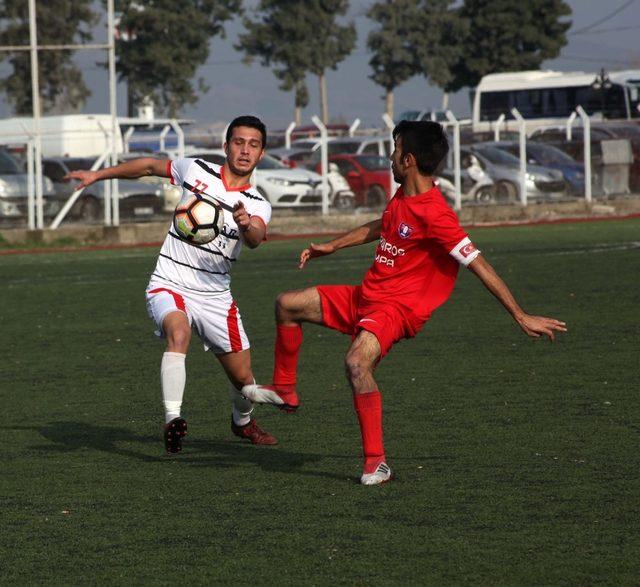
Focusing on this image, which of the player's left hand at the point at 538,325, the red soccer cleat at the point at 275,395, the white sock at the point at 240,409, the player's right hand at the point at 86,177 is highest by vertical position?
the player's right hand at the point at 86,177

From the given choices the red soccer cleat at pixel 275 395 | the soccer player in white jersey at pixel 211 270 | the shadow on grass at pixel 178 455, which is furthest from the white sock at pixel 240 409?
the red soccer cleat at pixel 275 395

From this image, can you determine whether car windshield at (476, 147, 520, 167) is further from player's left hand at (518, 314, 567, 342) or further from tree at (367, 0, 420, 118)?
tree at (367, 0, 420, 118)

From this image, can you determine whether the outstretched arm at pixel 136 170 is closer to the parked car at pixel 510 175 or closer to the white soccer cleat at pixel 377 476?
the white soccer cleat at pixel 377 476

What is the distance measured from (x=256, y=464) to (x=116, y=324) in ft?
23.6

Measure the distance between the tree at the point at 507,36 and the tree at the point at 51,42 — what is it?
68.4ft

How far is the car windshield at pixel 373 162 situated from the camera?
33.3m

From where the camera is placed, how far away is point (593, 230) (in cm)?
2777

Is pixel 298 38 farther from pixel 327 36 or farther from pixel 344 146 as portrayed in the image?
pixel 344 146

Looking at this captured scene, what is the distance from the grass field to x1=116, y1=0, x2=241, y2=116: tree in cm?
6423

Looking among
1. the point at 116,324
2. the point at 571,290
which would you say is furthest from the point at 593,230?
the point at 116,324

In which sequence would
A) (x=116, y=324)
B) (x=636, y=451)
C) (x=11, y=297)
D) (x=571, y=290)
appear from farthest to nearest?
(x=11, y=297) → (x=571, y=290) → (x=116, y=324) → (x=636, y=451)

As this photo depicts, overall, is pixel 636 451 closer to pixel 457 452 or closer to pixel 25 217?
pixel 457 452

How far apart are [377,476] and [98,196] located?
23181mm

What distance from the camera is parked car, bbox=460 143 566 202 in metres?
33.7
